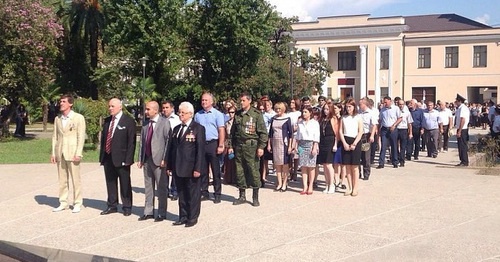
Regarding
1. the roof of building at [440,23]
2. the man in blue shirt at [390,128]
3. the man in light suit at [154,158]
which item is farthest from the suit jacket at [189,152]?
the roof of building at [440,23]

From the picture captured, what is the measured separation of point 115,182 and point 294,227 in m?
3.05

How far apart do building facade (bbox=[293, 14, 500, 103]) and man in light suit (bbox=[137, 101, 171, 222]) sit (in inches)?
2010

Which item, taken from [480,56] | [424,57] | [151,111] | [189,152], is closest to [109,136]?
[151,111]

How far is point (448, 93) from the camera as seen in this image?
5988 centimetres

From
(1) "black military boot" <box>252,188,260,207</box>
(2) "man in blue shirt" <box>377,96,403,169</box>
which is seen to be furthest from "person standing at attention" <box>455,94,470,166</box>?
(1) "black military boot" <box>252,188,260,207</box>

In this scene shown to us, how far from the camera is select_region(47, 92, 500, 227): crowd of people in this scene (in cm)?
865

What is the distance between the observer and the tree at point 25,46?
25.8 metres

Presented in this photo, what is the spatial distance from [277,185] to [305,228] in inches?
145

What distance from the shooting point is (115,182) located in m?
9.63

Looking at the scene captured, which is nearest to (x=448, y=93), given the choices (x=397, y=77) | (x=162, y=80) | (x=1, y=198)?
(x=397, y=77)

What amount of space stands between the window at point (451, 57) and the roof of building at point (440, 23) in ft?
7.02

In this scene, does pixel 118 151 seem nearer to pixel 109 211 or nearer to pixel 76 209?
pixel 109 211

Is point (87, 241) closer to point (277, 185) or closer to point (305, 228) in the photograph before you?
point (305, 228)

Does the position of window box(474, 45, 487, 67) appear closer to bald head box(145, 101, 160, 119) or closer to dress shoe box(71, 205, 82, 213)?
bald head box(145, 101, 160, 119)
